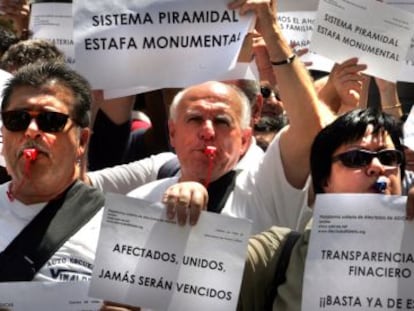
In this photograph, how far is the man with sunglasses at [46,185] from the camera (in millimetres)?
2752

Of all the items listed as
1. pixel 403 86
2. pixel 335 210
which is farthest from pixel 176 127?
pixel 403 86

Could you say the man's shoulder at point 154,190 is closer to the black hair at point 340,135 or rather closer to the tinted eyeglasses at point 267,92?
the black hair at point 340,135

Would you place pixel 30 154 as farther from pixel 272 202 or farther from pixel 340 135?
pixel 340 135

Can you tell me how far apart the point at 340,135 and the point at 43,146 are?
2.87 ft

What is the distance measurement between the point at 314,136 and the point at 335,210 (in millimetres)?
624

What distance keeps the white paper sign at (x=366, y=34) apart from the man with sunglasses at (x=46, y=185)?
109 centimetres

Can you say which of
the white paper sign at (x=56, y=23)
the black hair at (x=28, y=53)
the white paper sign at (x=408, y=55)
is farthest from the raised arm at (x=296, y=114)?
Result: the white paper sign at (x=56, y=23)

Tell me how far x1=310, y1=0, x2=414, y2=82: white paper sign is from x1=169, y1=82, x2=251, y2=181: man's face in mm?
614

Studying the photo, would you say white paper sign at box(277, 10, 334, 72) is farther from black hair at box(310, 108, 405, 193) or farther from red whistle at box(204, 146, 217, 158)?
black hair at box(310, 108, 405, 193)

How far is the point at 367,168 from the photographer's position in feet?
8.73

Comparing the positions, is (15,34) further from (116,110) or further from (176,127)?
(176,127)

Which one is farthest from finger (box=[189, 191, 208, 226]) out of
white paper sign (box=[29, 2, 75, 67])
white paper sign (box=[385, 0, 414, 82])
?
white paper sign (box=[29, 2, 75, 67])

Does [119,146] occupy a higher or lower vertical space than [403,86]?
lower

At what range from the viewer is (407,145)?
3.16 metres
